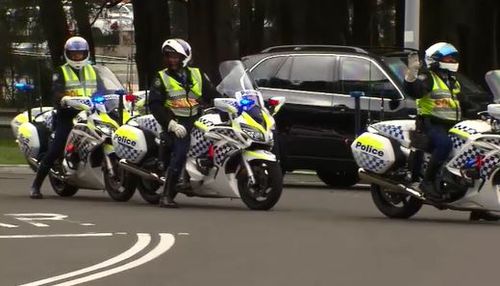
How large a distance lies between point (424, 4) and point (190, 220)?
56.1 feet

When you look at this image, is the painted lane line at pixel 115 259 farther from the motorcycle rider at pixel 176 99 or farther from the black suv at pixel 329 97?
the black suv at pixel 329 97

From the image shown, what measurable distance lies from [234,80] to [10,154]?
1030 cm

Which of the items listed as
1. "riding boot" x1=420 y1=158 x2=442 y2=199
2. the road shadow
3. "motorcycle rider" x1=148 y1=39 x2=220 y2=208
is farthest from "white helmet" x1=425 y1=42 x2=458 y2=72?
"motorcycle rider" x1=148 y1=39 x2=220 y2=208

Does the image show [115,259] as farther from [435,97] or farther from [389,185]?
[435,97]

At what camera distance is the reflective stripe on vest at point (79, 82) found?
14750 mm

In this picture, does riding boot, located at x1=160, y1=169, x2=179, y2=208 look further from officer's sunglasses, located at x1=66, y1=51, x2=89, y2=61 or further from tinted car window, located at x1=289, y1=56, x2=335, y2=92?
tinted car window, located at x1=289, y1=56, x2=335, y2=92

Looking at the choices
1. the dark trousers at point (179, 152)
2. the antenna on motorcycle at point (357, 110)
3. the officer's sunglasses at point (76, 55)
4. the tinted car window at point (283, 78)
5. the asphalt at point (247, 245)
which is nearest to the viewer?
the asphalt at point (247, 245)

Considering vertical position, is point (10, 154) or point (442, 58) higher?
point (442, 58)

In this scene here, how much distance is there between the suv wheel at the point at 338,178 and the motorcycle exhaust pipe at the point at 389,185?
483 cm

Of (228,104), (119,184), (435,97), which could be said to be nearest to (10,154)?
(119,184)

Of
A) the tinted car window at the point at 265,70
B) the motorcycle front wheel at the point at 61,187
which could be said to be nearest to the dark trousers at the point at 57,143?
the motorcycle front wheel at the point at 61,187

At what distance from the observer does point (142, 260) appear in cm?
979

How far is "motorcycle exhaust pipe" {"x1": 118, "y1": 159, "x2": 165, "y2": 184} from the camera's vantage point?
1396cm

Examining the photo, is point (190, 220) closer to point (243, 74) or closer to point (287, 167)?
point (243, 74)
